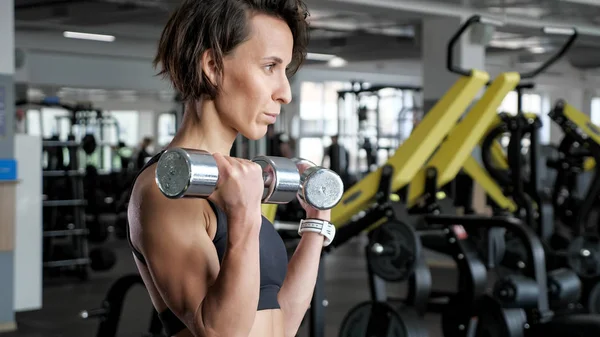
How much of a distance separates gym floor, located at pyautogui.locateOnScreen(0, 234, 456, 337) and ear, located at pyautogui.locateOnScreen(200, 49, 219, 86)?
4016mm

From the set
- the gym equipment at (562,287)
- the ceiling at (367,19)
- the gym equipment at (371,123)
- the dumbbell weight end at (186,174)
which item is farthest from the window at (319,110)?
the dumbbell weight end at (186,174)

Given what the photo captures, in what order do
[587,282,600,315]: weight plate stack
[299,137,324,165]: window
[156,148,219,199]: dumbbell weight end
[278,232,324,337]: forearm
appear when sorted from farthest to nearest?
[299,137,324,165]: window < [587,282,600,315]: weight plate stack < [278,232,324,337]: forearm < [156,148,219,199]: dumbbell weight end

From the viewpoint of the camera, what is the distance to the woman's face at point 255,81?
1101 mm

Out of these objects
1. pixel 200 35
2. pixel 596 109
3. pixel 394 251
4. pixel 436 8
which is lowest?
pixel 394 251

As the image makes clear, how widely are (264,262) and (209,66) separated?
273 mm

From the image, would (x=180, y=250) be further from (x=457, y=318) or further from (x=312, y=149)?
(x=312, y=149)

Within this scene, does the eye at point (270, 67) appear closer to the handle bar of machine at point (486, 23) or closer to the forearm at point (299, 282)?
the forearm at point (299, 282)

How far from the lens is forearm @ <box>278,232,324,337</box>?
127cm

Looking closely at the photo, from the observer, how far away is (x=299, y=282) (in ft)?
4.23

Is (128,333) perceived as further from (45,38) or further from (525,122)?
(45,38)

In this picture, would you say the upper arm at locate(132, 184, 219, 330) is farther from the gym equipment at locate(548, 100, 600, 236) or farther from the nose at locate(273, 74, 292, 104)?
the gym equipment at locate(548, 100, 600, 236)

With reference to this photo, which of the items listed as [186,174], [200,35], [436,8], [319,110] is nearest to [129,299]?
[436,8]

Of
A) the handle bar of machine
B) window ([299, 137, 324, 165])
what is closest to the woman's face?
the handle bar of machine

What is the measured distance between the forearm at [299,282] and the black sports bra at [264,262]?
4cm
